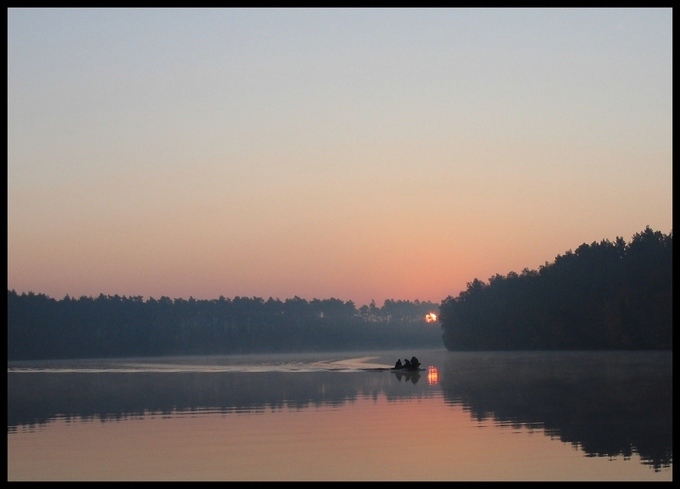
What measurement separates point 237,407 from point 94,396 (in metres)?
11.0

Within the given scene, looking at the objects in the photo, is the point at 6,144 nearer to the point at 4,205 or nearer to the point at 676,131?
the point at 4,205

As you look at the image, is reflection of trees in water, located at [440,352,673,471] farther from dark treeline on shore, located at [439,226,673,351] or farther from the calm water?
dark treeline on shore, located at [439,226,673,351]

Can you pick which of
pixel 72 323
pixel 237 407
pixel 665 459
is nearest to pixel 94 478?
pixel 665 459

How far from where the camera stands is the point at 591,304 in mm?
123125

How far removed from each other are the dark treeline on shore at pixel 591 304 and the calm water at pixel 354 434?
72.4 metres

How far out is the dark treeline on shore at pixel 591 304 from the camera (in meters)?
113

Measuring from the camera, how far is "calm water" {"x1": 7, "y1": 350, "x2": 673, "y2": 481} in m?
Result: 20.0

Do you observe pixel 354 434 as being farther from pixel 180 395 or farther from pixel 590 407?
pixel 180 395

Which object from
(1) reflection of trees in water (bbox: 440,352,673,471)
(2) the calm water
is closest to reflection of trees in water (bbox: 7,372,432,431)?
(2) the calm water

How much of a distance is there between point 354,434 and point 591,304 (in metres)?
101

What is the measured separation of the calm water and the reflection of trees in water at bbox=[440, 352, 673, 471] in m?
0.05
